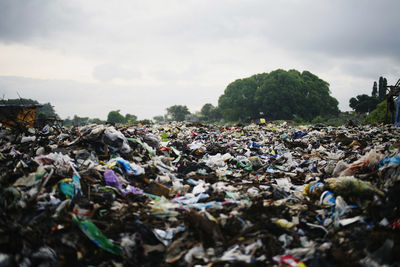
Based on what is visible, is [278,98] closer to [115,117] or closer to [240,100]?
[240,100]

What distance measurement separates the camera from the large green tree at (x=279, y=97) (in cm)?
2830

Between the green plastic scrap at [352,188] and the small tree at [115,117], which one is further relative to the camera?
the small tree at [115,117]

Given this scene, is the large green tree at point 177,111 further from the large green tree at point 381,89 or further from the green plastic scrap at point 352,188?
the green plastic scrap at point 352,188

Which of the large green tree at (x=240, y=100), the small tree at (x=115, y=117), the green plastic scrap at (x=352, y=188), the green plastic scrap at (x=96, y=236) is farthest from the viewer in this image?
the small tree at (x=115, y=117)

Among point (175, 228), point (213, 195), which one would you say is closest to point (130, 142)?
point (213, 195)

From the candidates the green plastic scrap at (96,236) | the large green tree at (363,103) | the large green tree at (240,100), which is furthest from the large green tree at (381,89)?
the green plastic scrap at (96,236)

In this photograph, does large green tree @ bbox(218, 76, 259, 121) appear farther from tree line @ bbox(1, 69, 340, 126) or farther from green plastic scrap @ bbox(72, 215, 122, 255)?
green plastic scrap @ bbox(72, 215, 122, 255)

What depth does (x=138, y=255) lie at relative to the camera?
200 cm

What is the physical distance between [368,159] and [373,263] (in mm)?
2050

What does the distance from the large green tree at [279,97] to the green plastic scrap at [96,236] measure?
28.5 m

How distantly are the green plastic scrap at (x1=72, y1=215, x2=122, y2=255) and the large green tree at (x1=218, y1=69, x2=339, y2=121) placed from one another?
93.5 feet

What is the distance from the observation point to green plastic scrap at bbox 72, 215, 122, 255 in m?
→ 1.97

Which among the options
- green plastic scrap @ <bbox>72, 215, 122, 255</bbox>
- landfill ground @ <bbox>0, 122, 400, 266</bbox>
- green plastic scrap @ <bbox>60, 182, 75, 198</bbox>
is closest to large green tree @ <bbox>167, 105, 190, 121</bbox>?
landfill ground @ <bbox>0, 122, 400, 266</bbox>

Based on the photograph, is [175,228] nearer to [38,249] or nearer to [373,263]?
[38,249]
